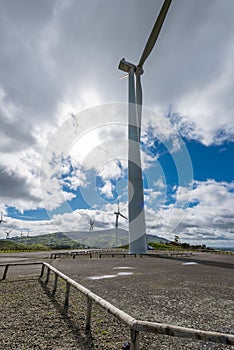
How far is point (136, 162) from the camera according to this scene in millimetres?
37031

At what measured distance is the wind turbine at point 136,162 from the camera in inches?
1358

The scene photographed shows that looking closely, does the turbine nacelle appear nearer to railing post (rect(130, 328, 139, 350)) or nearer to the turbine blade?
the turbine blade

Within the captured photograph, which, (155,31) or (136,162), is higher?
(155,31)

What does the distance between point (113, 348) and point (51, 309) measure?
2.97m

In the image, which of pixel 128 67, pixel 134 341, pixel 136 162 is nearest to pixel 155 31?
pixel 128 67

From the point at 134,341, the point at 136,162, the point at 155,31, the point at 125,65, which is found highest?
the point at 125,65

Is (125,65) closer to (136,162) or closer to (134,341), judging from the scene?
(136,162)

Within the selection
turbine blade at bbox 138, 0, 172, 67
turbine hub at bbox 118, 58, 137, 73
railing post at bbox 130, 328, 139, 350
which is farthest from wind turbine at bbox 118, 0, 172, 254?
railing post at bbox 130, 328, 139, 350

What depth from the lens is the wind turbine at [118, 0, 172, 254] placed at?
3450cm

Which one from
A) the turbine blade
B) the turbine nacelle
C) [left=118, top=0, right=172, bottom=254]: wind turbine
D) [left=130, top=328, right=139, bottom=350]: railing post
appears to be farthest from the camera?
the turbine nacelle

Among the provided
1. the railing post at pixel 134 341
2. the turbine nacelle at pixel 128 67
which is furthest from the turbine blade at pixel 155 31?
the railing post at pixel 134 341

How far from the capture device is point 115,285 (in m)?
10.4

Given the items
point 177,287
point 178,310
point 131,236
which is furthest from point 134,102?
point 178,310

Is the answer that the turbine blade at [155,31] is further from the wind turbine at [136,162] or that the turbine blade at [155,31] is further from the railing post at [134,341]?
the railing post at [134,341]
